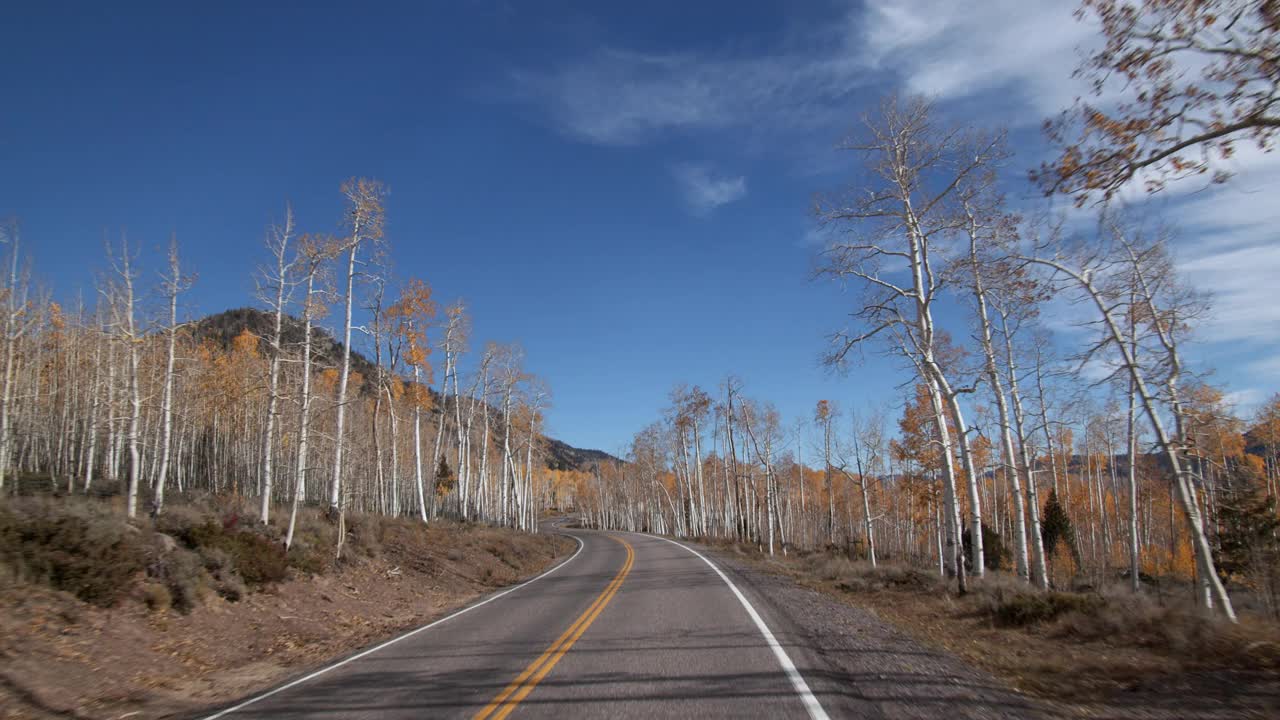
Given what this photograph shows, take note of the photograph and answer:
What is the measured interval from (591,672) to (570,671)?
0.89 feet

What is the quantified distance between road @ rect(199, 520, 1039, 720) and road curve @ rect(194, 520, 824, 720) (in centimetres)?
2

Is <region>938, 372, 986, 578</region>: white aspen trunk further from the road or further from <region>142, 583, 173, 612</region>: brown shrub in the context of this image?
<region>142, 583, 173, 612</region>: brown shrub

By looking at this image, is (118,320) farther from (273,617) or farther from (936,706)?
(936,706)

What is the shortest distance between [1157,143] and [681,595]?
11.7m

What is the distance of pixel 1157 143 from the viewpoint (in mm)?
5461

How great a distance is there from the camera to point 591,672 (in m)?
7.05

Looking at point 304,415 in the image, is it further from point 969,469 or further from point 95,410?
Answer: point 95,410

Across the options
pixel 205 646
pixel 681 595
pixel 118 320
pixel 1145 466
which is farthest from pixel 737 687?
pixel 1145 466

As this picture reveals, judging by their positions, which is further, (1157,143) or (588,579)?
(588,579)

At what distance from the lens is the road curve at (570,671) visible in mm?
5840

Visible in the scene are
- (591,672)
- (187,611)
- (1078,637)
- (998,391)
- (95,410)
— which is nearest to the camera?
(591,672)

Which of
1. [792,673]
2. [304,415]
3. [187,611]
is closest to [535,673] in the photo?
[792,673]

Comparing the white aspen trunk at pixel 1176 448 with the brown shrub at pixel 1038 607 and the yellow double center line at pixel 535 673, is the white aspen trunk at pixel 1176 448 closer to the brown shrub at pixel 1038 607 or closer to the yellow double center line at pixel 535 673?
the brown shrub at pixel 1038 607

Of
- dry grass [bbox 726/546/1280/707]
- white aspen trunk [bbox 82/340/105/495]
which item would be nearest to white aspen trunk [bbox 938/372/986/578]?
dry grass [bbox 726/546/1280/707]
